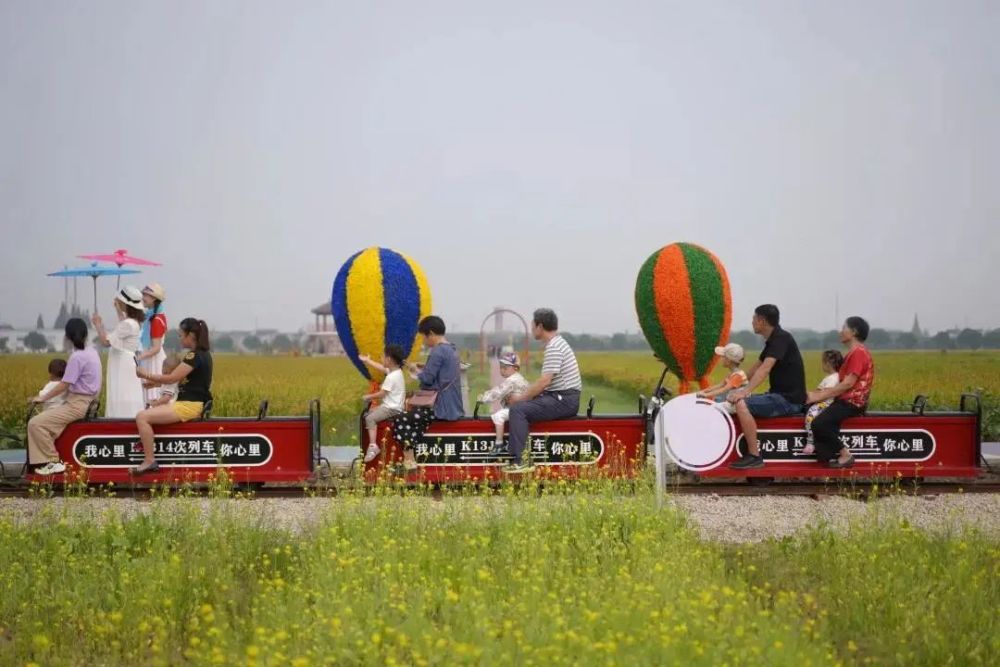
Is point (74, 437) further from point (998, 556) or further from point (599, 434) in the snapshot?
point (998, 556)

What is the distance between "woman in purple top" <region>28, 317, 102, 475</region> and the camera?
954 centimetres

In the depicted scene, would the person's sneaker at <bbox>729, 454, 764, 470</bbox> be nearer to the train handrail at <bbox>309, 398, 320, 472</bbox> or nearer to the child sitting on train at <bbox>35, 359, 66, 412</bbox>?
the train handrail at <bbox>309, 398, 320, 472</bbox>

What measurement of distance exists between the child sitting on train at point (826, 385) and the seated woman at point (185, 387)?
5.79 metres

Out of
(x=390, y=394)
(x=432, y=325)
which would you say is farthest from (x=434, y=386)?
(x=432, y=325)

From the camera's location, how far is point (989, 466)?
10.9m

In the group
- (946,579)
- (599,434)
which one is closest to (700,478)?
(599,434)

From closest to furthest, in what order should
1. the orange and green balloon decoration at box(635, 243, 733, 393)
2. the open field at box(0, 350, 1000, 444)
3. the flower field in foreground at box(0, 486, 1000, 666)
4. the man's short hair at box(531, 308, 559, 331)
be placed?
the flower field in foreground at box(0, 486, 1000, 666)
the man's short hair at box(531, 308, 559, 331)
the orange and green balloon decoration at box(635, 243, 733, 393)
the open field at box(0, 350, 1000, 444)

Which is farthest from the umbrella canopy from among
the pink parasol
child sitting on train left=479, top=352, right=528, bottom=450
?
child sitting on train left=479, top=352, right=528, bottom=450

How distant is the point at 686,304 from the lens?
39.2ft

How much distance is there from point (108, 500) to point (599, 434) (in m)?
4.59

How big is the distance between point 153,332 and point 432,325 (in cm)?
356

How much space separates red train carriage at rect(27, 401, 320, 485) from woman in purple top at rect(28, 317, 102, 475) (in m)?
0.10

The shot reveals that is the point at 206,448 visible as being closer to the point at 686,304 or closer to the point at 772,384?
the point at 772,384

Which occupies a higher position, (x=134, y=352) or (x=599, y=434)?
(x=134, y=352)
